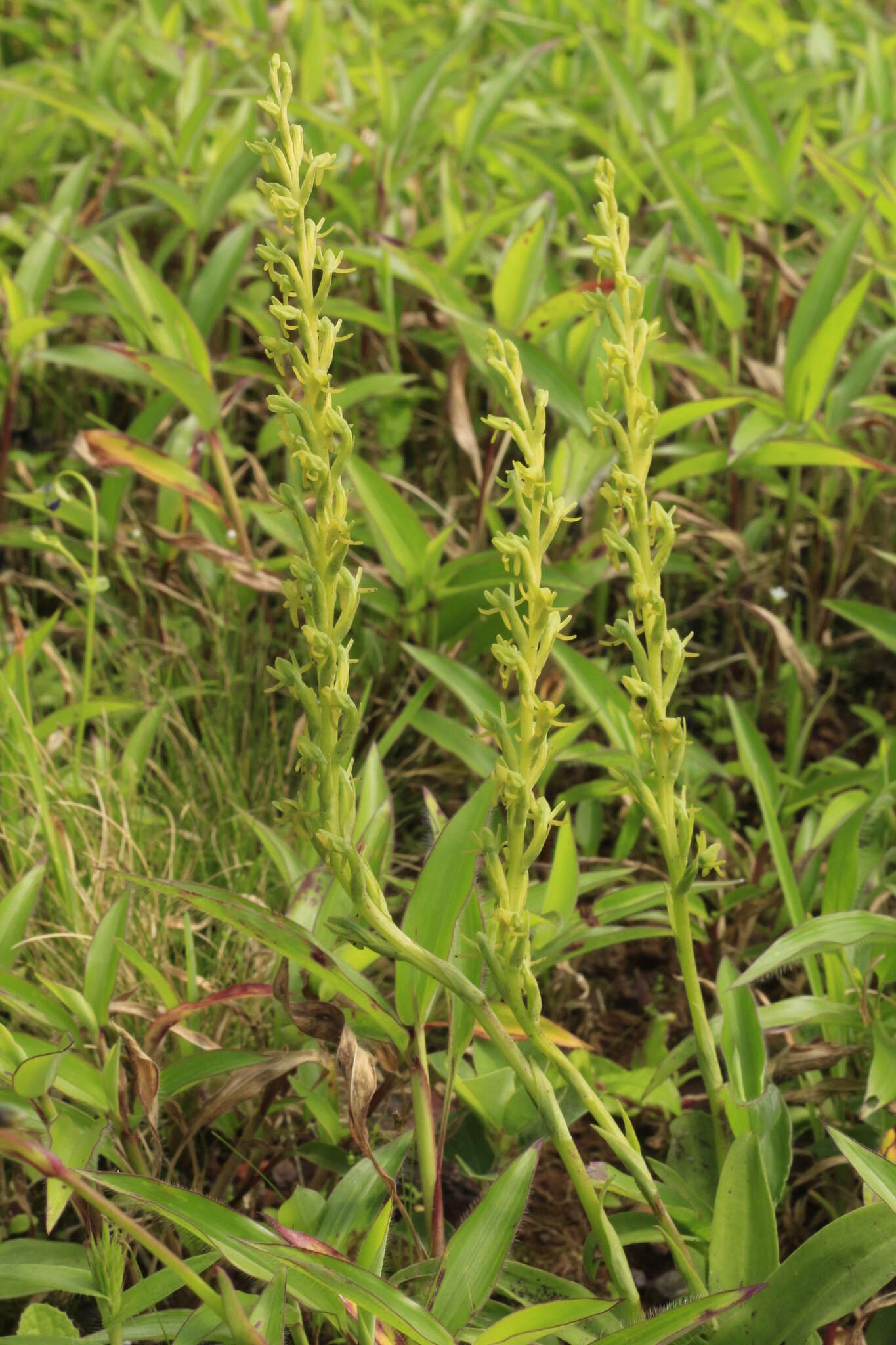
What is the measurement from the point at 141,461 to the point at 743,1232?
4.94ft

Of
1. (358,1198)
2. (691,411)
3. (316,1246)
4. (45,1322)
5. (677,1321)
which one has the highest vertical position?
(691,411)

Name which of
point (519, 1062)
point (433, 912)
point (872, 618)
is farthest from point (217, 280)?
point (519, 1062)

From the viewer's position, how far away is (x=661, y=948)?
2.10 meters

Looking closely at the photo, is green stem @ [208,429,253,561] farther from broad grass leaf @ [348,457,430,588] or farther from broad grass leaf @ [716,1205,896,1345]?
broad grass leaf @ [716,1205,896,1345]

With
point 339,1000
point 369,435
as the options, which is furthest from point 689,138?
point 339,1000

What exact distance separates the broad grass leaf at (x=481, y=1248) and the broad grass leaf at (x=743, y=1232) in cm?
18

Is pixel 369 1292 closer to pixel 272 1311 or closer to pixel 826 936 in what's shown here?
pixel 272 1311

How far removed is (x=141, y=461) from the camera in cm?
217

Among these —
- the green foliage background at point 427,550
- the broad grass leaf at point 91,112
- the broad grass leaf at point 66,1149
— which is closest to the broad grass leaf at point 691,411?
the green foliage background at point 427,550

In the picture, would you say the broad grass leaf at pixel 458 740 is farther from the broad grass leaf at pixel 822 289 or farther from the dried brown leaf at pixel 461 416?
the broad grass leaf at pixel 822 289

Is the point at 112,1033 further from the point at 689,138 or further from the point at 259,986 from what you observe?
the point at 689,138

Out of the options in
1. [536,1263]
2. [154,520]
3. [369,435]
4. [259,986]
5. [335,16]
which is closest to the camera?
[259,986]

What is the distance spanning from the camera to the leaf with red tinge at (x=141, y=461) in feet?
6.98

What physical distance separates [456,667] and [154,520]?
0.97 meters
